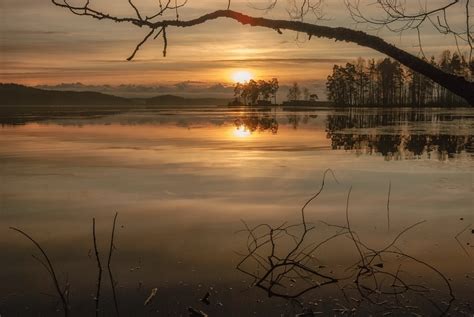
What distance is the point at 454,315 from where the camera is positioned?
18.6 feet

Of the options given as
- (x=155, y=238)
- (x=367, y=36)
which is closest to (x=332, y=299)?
(x=367, y=36)

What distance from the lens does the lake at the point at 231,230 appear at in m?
6.20

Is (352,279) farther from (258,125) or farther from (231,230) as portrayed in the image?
(258,125)

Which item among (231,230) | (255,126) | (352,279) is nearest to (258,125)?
(255,126)

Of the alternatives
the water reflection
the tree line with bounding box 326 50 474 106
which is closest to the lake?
the water reflection

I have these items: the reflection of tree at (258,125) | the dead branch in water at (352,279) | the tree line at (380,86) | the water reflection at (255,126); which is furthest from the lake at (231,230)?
the tree line at (380,86)

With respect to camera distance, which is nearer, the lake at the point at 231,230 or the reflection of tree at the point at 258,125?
the lake at the point at 231,230

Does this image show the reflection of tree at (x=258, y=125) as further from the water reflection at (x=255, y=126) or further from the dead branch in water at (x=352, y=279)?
the dead branch in water at (x=352, y=279)

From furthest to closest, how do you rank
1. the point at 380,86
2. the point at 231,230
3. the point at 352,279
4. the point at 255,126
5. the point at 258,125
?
the point at 380,86 → the point at 258,125 → the point at 255,126 → the point at 231,230 → the point at 352,279

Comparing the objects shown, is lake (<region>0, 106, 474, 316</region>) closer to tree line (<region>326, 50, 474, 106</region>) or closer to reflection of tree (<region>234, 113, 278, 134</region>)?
reflection of tree (<region>234, 113, 278, 134</region>)

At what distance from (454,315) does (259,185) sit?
341 inches

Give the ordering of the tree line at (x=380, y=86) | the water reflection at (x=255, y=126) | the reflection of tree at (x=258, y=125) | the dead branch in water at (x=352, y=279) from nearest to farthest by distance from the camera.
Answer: the dead branch in water at (x=352, y=279) → the water reflection at (x=255, y=126) → the reflection of tree at (x=258, y=125) → the tree line at (x=380, y=86)

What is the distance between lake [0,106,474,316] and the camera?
244 inches

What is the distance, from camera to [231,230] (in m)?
9.28
